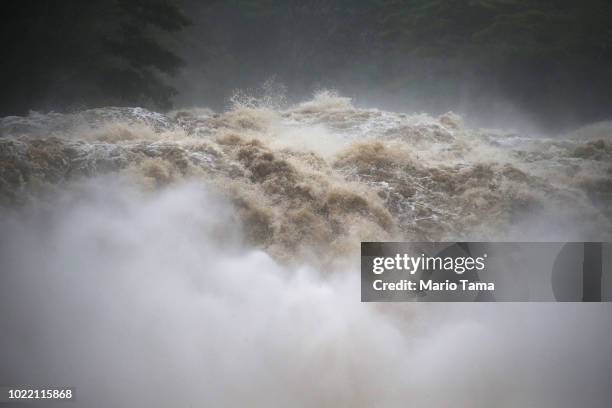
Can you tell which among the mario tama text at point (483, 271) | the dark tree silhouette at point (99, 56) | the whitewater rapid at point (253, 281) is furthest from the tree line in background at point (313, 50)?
the mario tama text at point (483, 271)

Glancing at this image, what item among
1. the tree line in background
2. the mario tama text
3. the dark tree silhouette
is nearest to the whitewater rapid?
the mario tama text

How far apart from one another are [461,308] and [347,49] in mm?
8268

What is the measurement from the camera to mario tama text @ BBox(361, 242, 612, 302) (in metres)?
8.43

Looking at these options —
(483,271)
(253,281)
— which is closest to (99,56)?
(253,281)

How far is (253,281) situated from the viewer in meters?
8.18

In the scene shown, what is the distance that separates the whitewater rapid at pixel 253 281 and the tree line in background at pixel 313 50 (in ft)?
A: 10.2

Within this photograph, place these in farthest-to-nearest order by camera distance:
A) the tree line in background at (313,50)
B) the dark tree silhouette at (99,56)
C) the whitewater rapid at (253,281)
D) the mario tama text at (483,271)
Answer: the tree line in background at (313,50)
the dark tree silhouette at (99,56)
the mario tama text at (483,271)
the whitewater rapid at (253,281)

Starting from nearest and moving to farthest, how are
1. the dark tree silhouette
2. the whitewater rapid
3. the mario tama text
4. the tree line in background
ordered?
the whitewater rapid
the mario tama text
the dark tree silhouette
the tree line in background

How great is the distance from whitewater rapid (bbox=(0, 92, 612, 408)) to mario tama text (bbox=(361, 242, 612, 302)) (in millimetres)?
165

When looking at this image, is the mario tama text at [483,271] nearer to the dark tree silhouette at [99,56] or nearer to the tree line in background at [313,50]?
the tree line in background at [313,50]

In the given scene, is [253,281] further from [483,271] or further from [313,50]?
[313,50]

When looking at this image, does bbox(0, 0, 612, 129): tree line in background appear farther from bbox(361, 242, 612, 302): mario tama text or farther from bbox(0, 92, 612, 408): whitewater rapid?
bbox(361, 242, 612, 302): mario tama text

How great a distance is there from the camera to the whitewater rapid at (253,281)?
7.54 meters

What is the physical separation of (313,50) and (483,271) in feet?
26.0
